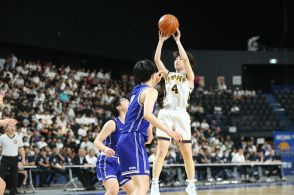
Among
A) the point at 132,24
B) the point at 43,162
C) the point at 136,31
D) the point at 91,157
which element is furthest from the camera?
the point at 136,31

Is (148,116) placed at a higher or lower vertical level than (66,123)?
lower

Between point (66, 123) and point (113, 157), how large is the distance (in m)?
12.1

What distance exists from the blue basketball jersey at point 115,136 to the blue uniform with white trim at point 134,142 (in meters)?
1.48

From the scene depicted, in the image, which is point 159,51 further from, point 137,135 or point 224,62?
point 224,62

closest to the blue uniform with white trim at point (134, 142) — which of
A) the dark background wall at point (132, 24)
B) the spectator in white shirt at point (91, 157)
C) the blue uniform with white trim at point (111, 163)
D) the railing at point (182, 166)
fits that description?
the blue uniform with white trim at point (111, 163)

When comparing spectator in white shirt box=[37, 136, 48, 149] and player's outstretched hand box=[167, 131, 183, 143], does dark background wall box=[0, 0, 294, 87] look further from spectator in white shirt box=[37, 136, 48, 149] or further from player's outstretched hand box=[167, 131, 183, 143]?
player's outstretched hand box=[167, 131, 183, 143]

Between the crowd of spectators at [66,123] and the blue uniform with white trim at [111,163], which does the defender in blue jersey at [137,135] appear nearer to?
the blue uniform with white trim at [111,163]

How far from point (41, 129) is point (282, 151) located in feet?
36.3

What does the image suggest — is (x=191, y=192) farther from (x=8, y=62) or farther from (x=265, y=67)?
(x=265, y=67)

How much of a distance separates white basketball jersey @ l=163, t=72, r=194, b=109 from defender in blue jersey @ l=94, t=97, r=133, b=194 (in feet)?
2.97

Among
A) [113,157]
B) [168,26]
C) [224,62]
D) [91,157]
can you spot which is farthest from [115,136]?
[224,62]

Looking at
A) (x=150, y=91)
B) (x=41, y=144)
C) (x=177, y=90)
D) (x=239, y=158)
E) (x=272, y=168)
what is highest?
(x=177, y=90)

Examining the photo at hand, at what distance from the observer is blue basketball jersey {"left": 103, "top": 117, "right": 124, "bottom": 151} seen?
8.20 m

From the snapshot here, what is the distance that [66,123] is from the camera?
66.0 ft
